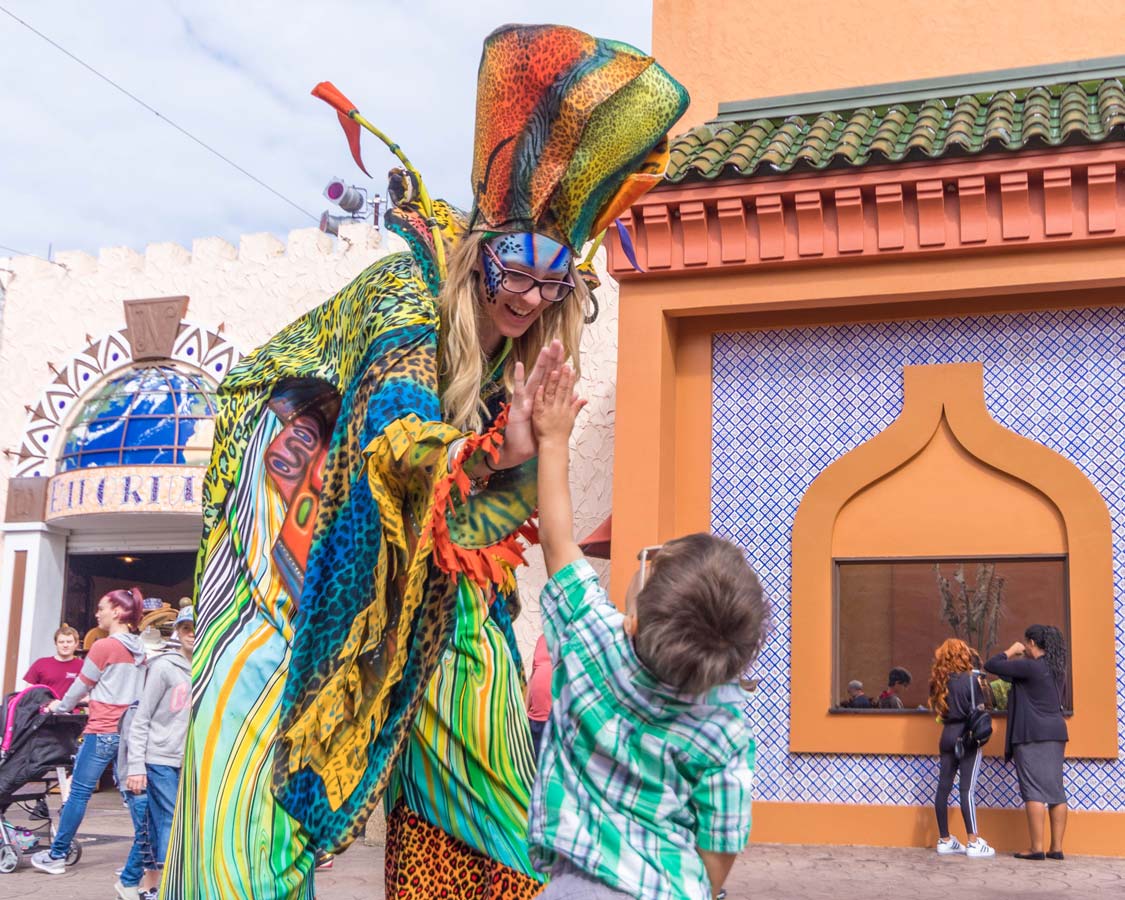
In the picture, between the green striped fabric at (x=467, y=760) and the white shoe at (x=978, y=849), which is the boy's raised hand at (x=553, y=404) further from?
the white shoe at (x=978, y=849)

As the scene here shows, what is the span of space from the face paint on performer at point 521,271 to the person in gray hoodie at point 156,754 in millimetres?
5288

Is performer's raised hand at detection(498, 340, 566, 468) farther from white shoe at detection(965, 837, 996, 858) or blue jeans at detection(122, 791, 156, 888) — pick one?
white shoe at detection(965, 837, 996, 858)

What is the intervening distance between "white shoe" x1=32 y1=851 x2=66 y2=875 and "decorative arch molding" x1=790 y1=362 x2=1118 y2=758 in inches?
194

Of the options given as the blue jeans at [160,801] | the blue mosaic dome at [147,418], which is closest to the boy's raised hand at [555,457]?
the blue jeans at [160,801]

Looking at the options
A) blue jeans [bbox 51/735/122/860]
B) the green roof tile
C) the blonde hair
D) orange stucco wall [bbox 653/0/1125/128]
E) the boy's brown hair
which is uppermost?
orange stucco wall [bbox 653/0/1125/128]

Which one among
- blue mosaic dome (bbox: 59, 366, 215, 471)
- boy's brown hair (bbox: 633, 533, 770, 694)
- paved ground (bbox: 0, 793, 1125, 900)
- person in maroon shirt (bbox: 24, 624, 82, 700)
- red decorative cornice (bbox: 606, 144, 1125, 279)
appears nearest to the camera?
boy's brown hair (bbox: 633, 533, 770, 694)

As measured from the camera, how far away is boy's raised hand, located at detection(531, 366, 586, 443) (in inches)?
96.0

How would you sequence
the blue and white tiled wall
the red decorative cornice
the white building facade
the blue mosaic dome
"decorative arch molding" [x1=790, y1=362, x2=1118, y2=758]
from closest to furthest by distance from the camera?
the red decorative cornice
"decorative arch molding" [x1=790, y1=362, x2=1118, y2=758]
the blue and white tiled wall
the white building facade
the blue mosaic dome

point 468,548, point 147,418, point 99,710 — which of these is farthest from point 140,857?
point 147,418

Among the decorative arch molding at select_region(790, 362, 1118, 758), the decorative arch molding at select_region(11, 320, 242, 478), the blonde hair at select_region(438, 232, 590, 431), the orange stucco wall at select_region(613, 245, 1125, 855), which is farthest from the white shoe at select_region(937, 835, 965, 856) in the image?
the decorative arch molding at select_region(11, 320, 242, 478)

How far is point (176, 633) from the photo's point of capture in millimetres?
8367

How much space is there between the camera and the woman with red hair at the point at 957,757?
30.3ft

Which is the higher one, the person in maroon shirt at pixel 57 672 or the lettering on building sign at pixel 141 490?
the lettering on building sign at pixel 141 490

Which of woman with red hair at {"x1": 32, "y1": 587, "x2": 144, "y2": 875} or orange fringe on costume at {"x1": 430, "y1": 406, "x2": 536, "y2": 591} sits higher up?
orange fringe on costume at {"x1": 430, "y1": 406, "x2": 536, "y2": 591}
